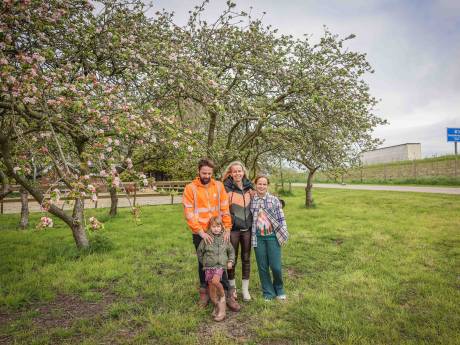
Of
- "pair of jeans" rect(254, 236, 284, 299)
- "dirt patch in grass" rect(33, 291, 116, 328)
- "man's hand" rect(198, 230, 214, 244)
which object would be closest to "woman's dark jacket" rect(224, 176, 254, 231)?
"pair of jeans" rect(254, 236, 284, 299)

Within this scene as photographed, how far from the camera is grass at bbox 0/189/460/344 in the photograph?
13.4ft

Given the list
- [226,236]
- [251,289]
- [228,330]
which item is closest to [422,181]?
[251,289]

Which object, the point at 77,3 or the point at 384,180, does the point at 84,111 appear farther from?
the point at 384,180

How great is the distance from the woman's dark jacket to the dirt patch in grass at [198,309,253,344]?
148cm

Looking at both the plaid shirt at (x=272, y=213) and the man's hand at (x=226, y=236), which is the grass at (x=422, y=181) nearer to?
the plaid shirt at (x=272, y=213)

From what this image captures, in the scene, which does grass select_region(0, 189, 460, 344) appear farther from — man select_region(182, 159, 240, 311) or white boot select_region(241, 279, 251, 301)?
man select_region(182, 159, 240, 311)

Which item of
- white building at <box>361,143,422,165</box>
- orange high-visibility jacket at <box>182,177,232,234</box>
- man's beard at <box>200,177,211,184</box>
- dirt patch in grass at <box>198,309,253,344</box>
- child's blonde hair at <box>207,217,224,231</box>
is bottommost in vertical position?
dirt patch in grass at <box>198,309,253,344</box>

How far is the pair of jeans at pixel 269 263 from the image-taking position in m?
5.11

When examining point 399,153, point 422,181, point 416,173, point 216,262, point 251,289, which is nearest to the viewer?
point 216,262

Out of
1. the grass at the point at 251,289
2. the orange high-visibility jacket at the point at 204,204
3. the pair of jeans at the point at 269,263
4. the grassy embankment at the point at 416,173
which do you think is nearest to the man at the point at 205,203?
the orange high-visibility jacket at the point at 204,204

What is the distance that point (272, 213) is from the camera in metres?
5.18

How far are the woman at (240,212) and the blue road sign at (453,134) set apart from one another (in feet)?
86.1

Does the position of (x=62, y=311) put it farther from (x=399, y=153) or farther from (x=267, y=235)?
(x=399, y=153)

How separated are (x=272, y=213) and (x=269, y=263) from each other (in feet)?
2.98
